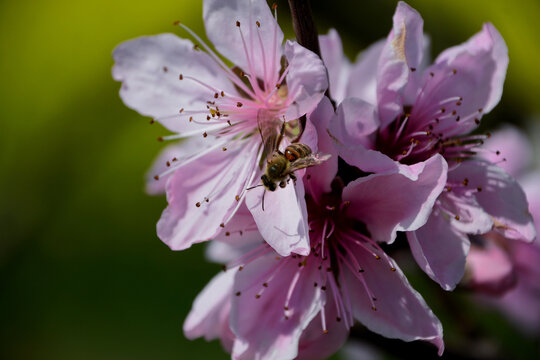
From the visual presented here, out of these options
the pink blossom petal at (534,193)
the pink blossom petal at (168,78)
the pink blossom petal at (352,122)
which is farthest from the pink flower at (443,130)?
the pink blossom petal at (534,193)

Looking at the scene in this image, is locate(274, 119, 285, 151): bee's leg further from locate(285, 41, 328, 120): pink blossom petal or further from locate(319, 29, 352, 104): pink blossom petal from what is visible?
locate(319, 29, 352, 104): pink blossom petal

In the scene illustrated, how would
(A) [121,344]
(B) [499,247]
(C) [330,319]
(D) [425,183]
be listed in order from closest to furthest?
(D) [425,183] < (C) [330,319] < (B) [499,247] < (A) [121,344]

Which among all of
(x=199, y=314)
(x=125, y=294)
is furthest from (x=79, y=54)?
(x=199, y=314)

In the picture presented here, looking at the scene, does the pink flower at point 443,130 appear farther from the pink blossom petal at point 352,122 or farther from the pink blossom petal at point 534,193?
the pink blossom petal at point 534,193

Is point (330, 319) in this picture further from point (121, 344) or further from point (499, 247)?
point (121, 344)

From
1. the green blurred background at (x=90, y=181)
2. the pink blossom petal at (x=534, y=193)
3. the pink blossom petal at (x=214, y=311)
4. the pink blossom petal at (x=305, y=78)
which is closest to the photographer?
the pink blossom petal at (x=305, y=78)

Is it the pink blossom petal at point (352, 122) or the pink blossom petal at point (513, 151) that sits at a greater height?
the pink blossom petal at point (352, 122)
